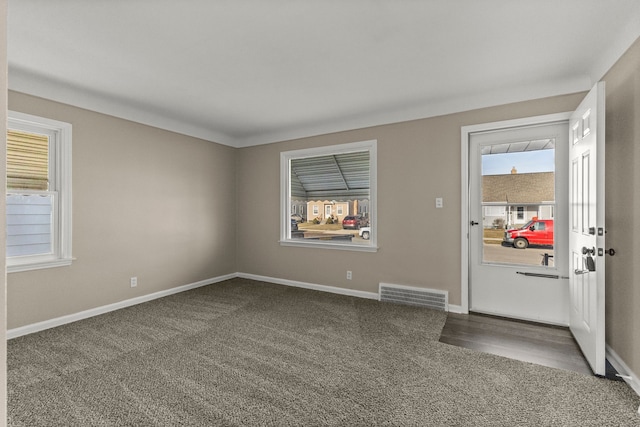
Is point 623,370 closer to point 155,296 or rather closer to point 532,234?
point 532,234

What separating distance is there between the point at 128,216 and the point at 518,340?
446 cm

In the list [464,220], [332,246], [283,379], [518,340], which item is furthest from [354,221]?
[283,379]

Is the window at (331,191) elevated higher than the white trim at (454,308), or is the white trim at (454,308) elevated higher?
the window at (331,191)

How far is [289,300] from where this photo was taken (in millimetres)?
4082

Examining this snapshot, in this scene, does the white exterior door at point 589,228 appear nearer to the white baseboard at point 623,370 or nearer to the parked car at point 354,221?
the white baseboard at point 623,370

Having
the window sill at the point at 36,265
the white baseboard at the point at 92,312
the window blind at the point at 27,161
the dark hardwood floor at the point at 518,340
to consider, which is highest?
the window blind at the point at 27,161

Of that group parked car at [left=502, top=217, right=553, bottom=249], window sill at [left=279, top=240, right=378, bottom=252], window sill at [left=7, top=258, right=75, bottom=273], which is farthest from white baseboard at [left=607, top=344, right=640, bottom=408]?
window sill at [left=7, top=258, right=75, bottom=273]

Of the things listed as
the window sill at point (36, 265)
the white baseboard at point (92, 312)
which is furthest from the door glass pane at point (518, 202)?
the window sill at point (36, 265)

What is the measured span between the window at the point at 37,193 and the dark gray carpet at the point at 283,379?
0.81 meters

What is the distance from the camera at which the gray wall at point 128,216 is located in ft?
10.5

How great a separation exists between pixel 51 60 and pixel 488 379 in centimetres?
428

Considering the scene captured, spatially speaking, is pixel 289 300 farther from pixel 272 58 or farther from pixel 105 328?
pixel 272 58

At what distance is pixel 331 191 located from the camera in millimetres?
4773

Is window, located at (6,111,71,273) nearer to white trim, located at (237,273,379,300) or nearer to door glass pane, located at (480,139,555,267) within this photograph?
white trim, located at (237,273,379,300)
